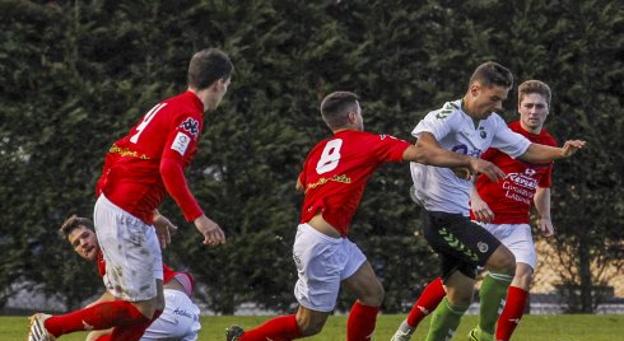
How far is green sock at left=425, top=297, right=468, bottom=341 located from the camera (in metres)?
9.55

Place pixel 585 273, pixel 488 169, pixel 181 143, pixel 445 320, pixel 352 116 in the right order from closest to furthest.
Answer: pixel 181 143, pixel 488 169, pixel 352 116, pixel 445 320, pixel 585 273

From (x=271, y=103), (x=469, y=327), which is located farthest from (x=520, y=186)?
(x=271, y=103)

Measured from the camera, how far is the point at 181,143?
7.76 m

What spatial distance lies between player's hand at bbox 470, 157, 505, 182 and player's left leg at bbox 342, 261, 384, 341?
51.9 inches

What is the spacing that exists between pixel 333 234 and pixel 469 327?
14.2ft

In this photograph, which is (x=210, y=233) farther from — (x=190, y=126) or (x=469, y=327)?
(x=469, y=327)

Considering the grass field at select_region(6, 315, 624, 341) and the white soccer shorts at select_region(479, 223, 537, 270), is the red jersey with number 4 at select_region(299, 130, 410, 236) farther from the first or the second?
the grass field at select_region(6, 315, 624, 341)

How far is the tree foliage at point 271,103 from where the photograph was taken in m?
14.9

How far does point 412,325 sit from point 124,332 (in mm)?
2541

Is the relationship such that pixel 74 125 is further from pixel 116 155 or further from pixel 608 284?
pixel 116 155

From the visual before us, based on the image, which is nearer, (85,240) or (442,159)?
(442,159)

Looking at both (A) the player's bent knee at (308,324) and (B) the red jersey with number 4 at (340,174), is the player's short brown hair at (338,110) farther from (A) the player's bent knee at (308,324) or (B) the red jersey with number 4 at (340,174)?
(A) the player's bent knee at (308,324)

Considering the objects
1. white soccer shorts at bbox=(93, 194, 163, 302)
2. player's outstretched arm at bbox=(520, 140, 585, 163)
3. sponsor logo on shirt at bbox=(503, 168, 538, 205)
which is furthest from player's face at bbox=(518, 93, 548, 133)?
white soccer shorts at bbox=(93, 194, 163, 302)

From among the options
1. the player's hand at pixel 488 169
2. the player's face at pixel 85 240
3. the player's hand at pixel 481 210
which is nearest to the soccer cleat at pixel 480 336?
the player's hand at pixel 481 210
